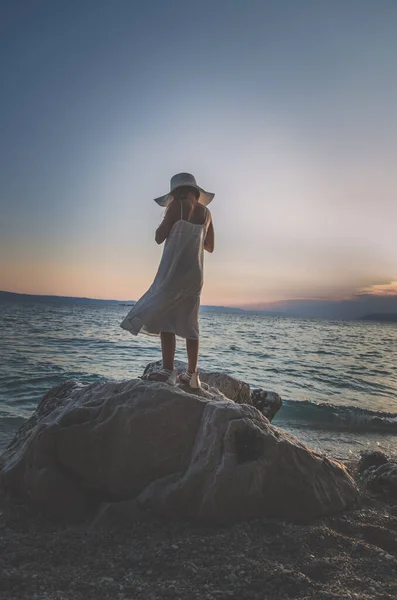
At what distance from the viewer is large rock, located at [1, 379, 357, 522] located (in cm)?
337

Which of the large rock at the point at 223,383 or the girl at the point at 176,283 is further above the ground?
the girl at the point at 176,283

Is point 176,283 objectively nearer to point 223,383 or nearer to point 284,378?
point 223,383

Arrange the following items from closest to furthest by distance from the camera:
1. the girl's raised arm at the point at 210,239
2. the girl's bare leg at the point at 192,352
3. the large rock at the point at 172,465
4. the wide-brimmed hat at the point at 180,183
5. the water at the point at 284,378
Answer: the large rock at the point at 172,465 < the wide-brimmed hat at the point at 180,183 < the girl's bare leg at the point at 192,352 < the girl's raised arm at the point at 210,239 < the water at the point at 284,378

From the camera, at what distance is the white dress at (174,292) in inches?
175

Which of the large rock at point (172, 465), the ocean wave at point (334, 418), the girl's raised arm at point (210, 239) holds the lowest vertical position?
the ocean wave at point (334, 418)

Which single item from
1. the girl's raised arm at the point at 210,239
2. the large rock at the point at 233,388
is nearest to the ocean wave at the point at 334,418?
the large rock at the point at 233,388

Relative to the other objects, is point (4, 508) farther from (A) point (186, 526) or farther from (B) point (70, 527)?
(A) point (186, 526)

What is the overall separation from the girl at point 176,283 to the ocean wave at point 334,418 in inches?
216

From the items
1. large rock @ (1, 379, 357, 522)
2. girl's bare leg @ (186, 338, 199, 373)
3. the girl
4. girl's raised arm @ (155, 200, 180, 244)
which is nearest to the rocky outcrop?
large rock @ (1, 379, 357, 522)

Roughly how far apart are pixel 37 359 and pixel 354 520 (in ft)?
45.6

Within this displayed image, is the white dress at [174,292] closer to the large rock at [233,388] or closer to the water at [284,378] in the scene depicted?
the large rock at [233,388]

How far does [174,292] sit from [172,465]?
1.85 metres

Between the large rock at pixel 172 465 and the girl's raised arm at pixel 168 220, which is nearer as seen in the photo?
the large rock at pixel 172 465

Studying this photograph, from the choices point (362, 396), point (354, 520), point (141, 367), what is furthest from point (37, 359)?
point (354, 520)
